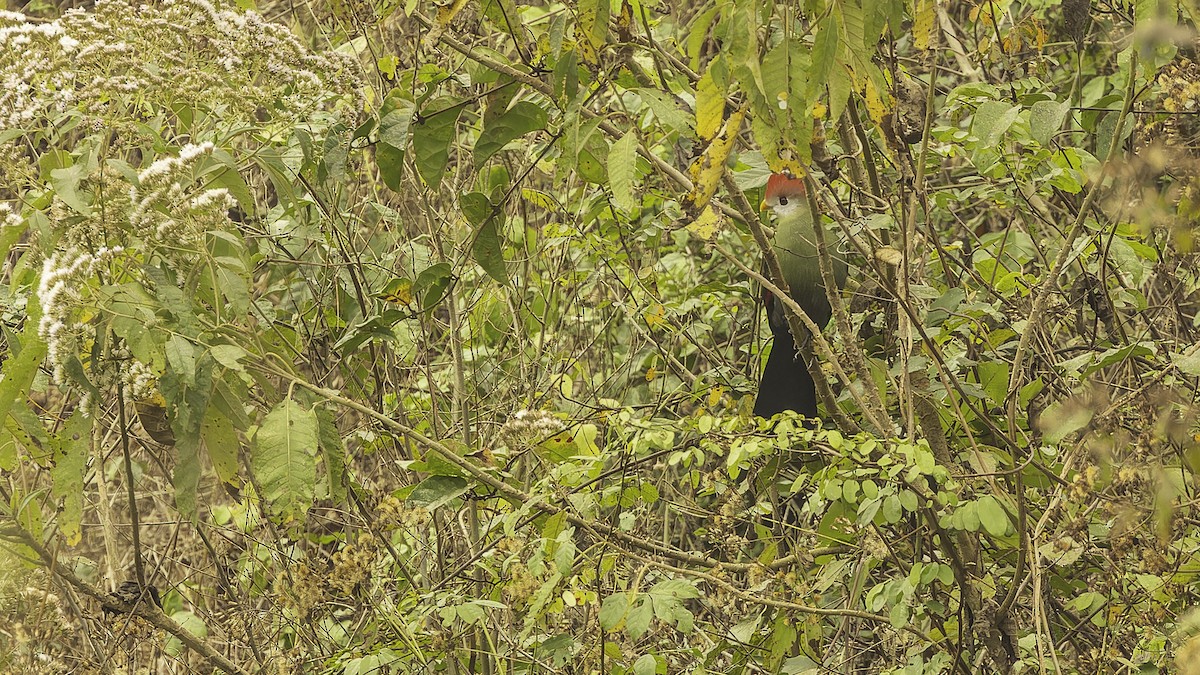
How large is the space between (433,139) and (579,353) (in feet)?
4.59

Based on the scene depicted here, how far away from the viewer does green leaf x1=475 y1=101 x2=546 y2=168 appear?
6.53 ft

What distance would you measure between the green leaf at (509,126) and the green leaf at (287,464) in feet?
1.87

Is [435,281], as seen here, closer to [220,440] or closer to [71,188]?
[220,440]

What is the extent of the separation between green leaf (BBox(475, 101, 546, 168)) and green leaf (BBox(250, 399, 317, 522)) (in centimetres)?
57

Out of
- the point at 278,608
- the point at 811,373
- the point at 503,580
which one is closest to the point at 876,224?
the point at 811,373

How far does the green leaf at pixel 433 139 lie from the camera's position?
1996 mm

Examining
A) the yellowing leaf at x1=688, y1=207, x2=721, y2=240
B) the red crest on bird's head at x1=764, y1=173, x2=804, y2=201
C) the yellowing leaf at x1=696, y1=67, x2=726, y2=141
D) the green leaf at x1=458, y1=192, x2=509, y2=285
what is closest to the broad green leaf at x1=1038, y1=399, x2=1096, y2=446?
the yellowing leaf at x1=688, y1=207, x2=721, y2=240

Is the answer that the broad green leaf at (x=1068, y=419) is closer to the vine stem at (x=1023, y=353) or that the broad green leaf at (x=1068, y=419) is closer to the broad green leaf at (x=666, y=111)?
the vine stem at (x=1023, y=353)

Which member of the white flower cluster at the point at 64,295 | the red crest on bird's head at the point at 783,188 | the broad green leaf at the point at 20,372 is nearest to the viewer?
the white flower cluster at the point at 64,295

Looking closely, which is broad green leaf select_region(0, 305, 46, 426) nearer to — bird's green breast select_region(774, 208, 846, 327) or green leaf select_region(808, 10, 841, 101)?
green leaf select_region(808, 10, 841, 101)

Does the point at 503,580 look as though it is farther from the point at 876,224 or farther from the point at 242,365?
the point at 876,224

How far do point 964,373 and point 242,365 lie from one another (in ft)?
5.46

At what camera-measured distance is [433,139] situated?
2.00 metres

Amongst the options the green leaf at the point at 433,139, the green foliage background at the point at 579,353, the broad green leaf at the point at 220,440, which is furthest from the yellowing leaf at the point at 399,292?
the broad green leaf at the point at 220,440
